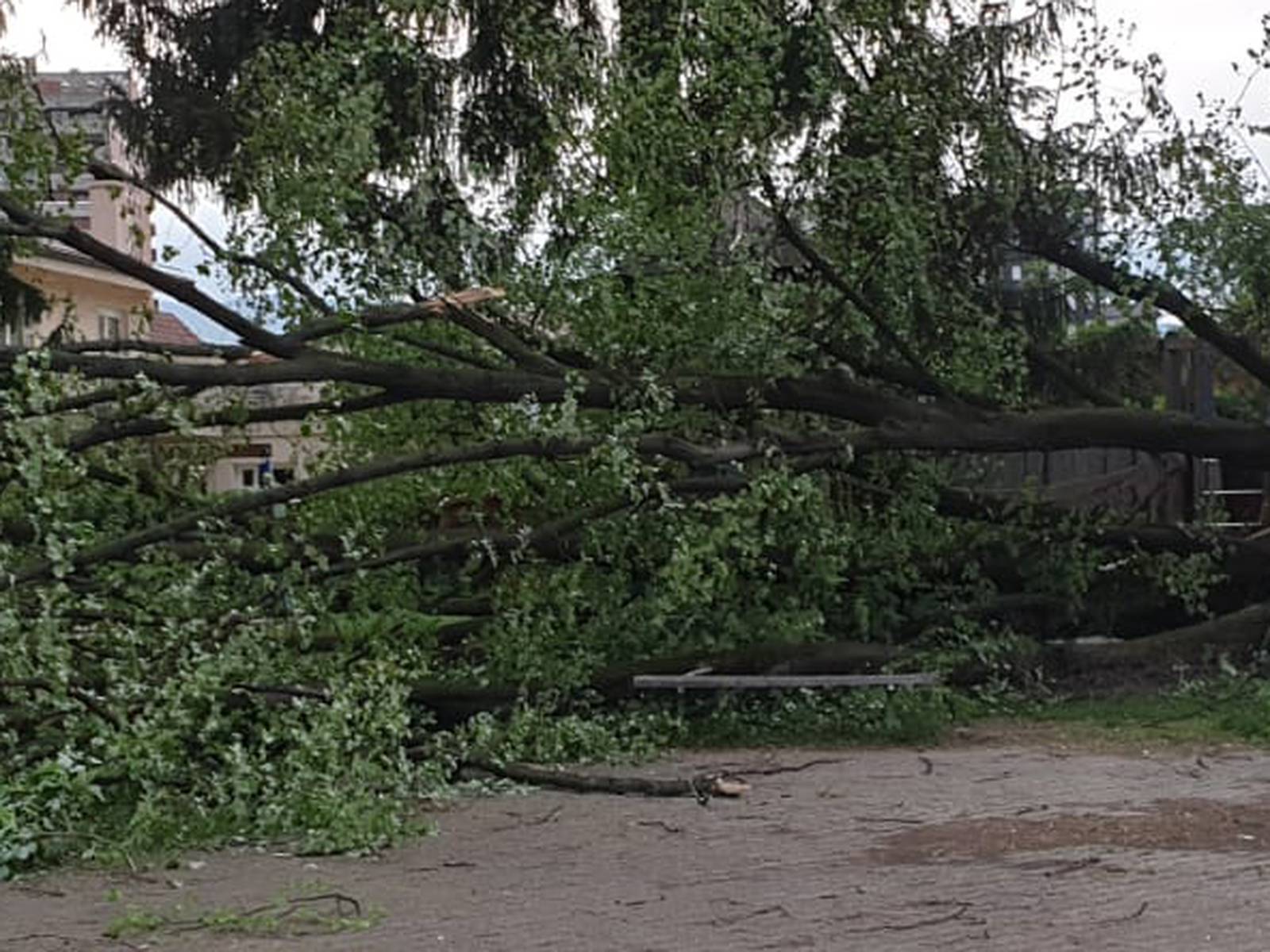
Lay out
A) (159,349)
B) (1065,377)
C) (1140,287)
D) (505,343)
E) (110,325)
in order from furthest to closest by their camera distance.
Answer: (110,325) < (1065,377) < (1140,287) < (505,343) < (159,349)

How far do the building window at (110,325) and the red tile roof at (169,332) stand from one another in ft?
0.63

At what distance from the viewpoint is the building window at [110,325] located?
36.1ft

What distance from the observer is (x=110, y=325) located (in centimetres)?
1320

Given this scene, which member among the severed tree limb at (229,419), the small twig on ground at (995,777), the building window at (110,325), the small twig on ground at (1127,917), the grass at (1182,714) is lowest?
the small twig on ground at (1127,917)

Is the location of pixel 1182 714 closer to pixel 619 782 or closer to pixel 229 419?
pixel 619 782

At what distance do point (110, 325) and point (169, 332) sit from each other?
63.0 inches

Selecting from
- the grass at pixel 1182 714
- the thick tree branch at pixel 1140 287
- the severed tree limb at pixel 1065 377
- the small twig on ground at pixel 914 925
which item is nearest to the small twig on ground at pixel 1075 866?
the small twig on ground at pixel 914 925

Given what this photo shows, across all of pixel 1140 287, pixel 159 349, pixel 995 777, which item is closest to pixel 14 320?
pixel 159 349

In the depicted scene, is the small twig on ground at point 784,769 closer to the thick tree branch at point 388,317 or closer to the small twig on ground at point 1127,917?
the thick tree branch at point 388,317

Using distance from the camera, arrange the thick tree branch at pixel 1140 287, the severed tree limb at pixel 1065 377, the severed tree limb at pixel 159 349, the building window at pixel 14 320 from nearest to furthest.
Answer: the severed tree limb at pixel 159 349, the thick tree branch at pixel 1140 287, the severed tree limb at pixel 1065 377, the building window at pixel 14 320

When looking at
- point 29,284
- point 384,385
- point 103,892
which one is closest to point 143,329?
point 384,385

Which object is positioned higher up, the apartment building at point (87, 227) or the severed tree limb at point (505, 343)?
the apartment building at point (87, 227)

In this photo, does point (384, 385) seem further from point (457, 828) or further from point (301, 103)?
point (457, 828)

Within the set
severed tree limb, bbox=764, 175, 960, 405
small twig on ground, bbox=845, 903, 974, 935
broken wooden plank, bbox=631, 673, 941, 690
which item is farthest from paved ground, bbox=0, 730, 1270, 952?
severed tree limb, bbox=764, 175, 960, 405
